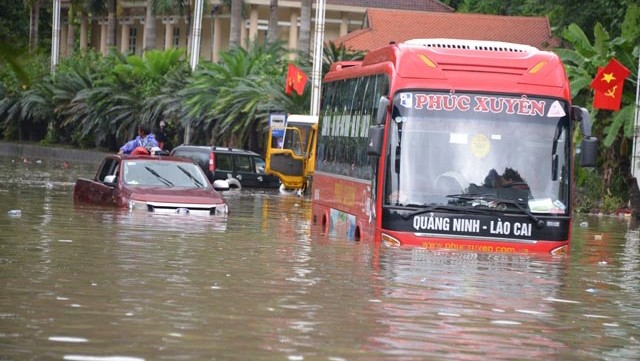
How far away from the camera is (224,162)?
41656 mm

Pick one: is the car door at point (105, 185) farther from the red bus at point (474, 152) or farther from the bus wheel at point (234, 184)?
the bus wheel at point (234, 184)

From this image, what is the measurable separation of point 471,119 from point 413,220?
1474mm

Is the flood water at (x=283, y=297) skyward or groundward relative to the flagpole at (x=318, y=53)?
groundward

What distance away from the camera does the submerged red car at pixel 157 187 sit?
2225 centimetres

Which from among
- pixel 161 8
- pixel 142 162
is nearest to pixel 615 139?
pixel 142 162

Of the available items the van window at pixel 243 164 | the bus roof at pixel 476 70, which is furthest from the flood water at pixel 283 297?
the van window at pixel 243 164

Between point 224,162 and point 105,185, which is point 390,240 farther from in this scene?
point 224,162


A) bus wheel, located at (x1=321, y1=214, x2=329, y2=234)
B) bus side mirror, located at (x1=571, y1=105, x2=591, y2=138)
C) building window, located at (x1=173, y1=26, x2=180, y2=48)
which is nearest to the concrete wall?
building window, located at (x1=173, y1=26, x2=180, y2=48)

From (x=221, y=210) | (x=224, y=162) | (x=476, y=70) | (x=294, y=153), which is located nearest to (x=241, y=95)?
(x=294, y=153)

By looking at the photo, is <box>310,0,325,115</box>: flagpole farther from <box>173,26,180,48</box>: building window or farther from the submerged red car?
<box>173,26,180,48</box>: building window

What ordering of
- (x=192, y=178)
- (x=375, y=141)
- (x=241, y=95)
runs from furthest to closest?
(x=241, y=95)
(x=192, y=178)
(x=375, y=141)

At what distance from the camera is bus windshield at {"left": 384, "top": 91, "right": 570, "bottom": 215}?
18.0 m

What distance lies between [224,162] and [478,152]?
78.7 ft

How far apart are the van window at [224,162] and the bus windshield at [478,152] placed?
77.2 feet
